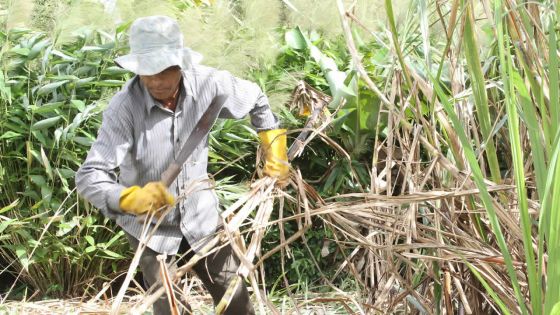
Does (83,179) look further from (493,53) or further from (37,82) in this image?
(37,82)

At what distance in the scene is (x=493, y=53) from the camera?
2.54 meters

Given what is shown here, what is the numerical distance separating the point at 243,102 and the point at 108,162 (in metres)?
0.53

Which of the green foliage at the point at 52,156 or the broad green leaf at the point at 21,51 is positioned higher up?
the broad green leaf at the point at 21,51

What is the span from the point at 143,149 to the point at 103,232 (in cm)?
146

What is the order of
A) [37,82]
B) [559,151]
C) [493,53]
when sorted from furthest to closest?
[37,82], [493,53], [559,151]

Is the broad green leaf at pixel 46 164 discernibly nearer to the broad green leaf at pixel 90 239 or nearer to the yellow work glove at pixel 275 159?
the broad green leaf at pixel 90 239

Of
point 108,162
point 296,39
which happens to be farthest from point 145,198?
point 296,39

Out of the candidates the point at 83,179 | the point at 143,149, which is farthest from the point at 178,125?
Result: the point at 83,179

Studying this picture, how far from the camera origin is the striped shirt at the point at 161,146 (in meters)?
3.01

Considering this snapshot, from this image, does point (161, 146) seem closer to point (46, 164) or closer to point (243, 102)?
point (243, 102)

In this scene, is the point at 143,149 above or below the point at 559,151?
below

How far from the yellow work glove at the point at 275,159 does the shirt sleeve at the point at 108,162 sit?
437 mm

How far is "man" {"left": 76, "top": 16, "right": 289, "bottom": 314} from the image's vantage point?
2.96 metres

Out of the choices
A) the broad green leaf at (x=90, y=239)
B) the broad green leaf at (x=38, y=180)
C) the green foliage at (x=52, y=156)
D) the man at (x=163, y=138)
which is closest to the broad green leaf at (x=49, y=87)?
the green foliage at (x=52, y=156)
